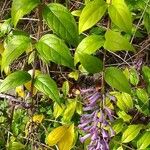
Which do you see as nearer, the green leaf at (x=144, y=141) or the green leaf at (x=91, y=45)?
the green leaf at (x=91, y=45)

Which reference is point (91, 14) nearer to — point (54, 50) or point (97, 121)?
point (54, 50)

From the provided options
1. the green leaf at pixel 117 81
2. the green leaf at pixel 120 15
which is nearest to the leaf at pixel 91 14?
the green leaf at pixel 120 15

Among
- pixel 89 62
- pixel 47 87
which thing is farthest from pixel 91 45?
pixel 47 87

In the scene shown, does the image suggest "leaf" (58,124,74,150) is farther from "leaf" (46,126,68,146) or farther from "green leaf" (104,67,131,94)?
"green leaf" (104,67,131,94)

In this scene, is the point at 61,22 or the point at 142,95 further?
the point at 142,95

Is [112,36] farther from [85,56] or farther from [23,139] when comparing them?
[23,139]

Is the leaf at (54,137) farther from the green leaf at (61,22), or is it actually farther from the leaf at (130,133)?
the green leaf at (61,22)
